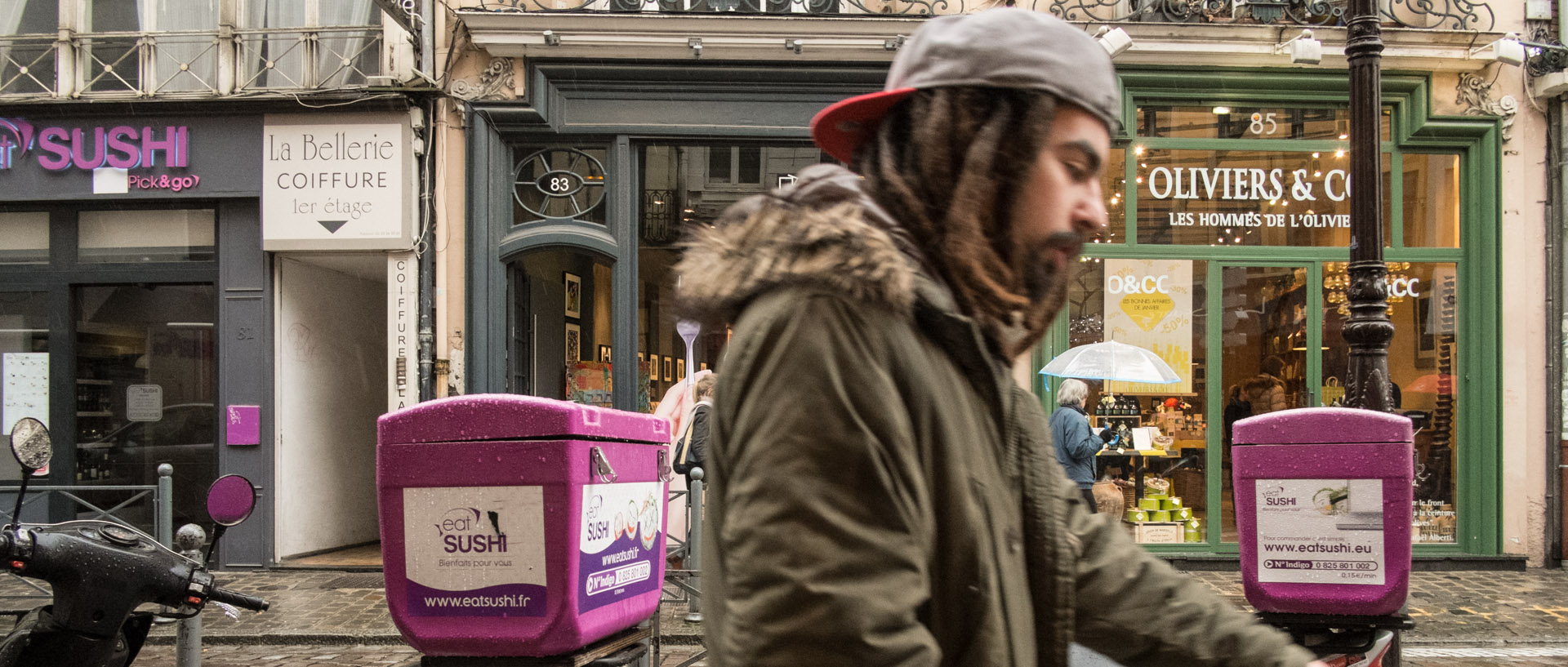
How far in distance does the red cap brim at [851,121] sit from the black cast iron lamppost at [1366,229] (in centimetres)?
491

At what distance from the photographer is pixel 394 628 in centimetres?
752

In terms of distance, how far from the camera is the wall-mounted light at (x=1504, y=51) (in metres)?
9.86

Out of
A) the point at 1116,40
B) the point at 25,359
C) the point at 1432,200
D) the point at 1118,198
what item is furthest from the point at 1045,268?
the point at 25,359

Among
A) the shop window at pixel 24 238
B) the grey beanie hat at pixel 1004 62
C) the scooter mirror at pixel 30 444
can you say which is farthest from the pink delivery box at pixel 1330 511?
the shop window at pixel 24 238

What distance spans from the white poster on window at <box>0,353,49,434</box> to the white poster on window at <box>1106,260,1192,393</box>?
10.1 m

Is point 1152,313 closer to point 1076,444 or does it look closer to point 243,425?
point 1076,444

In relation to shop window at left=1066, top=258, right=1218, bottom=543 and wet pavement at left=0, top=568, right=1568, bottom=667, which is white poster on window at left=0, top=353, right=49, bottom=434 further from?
shop window at left=1066, top=258, right=1218, bottom=543

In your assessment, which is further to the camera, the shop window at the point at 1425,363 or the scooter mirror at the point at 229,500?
the shop window at the point at 1425,363

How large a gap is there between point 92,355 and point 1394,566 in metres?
10.9

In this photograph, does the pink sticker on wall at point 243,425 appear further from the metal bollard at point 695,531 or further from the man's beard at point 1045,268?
the man's beard at point 1045,268

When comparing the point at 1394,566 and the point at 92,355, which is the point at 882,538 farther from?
the point at 92,355

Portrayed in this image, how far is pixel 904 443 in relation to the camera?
1158mm

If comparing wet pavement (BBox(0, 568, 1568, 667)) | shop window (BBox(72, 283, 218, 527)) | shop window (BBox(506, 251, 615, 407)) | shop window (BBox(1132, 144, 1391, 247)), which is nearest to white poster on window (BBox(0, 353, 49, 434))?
shop window (BBox(72, 283, 218, 527))

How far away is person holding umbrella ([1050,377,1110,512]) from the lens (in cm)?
858
